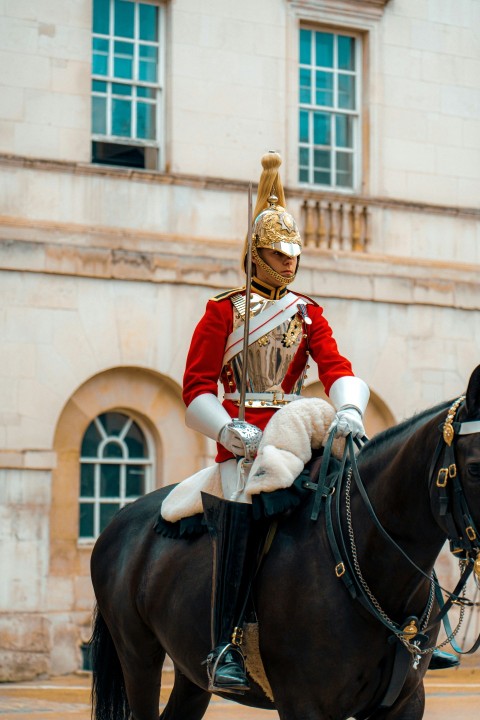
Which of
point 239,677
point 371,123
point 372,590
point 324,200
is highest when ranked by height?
point 371,123

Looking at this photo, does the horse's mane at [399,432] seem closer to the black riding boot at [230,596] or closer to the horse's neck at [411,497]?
the horse's neck at [411,497]

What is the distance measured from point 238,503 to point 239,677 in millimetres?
658

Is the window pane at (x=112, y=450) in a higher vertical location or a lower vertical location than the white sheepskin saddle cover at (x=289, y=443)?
lower

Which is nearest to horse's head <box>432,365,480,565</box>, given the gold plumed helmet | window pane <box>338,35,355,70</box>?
the gold plumed helmet

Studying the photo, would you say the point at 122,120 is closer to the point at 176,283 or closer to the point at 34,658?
the point at 176,283

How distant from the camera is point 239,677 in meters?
5.17

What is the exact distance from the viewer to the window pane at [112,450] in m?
13.6

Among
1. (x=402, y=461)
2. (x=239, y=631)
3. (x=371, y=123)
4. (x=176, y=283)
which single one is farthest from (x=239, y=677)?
(x=371, y=123)

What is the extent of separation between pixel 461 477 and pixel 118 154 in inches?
392

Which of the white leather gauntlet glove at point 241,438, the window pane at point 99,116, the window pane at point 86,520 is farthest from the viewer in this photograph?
the window pane at point 99,116

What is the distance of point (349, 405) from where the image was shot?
5.50 m

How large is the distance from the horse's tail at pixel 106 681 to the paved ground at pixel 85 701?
126 inches

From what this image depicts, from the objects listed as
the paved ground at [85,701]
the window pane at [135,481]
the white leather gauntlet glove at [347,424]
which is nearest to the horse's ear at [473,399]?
the white leather gauntlet glove at [347,424]

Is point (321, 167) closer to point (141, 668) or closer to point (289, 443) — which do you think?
point (141, 668)
